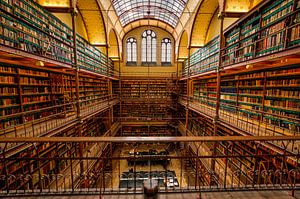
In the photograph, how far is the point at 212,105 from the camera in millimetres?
8031

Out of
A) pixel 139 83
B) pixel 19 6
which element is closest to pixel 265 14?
pixel 19 6

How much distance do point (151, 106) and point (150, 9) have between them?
7.94m

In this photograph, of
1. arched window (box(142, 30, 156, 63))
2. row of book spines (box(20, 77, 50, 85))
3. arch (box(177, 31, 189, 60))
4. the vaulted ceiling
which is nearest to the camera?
row of book spines (box(20, 77, 50, 85))

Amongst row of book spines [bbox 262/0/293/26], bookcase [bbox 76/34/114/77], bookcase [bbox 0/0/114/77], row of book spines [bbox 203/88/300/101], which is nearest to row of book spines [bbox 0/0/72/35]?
bookcase [bbox 0/0/114/77]

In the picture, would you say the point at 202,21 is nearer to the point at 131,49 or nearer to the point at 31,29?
the point at 131,49

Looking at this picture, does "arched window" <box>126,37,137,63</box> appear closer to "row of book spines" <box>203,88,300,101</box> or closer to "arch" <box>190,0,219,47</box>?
"arch" <box>190,0,219,47</box>

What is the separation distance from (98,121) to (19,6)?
271 inches

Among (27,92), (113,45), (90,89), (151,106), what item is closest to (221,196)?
(27,92)

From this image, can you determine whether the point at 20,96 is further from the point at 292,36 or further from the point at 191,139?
the point at 292,36

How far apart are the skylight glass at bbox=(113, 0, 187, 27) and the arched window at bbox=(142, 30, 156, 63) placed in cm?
138

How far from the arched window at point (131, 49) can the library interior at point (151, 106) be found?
895mm

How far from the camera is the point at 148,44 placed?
1416 cm

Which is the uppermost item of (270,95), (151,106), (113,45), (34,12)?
(113,45)

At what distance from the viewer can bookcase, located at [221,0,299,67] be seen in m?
3.19
